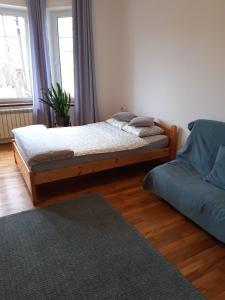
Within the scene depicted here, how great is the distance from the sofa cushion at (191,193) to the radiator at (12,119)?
273 cm

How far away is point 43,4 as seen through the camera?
399 cm

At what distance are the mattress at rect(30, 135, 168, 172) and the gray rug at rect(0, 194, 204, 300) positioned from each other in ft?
1.55

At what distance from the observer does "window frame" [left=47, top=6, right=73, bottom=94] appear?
4254 mm

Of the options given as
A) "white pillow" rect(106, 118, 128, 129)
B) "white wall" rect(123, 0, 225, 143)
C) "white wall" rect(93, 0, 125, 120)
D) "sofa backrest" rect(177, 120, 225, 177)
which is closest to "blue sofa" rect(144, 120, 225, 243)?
"sofa backrest" rect(177, 120, 225, 177)

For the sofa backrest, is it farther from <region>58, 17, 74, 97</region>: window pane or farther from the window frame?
the window frame

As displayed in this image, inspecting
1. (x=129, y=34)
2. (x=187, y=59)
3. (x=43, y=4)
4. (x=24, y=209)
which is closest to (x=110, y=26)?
(x=129, y=34)

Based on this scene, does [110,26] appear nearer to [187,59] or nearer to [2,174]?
[187,59]

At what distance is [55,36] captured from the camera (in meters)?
4.38

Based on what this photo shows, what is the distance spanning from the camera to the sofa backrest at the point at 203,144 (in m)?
2.47

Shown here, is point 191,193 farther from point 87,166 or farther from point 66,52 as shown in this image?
point 66,52

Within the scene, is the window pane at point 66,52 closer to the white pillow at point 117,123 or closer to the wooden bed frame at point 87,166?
the white pillow at point 117,123

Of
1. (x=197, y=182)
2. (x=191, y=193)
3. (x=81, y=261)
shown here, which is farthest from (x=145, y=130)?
(x=81, y=261)

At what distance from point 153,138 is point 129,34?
1933 mm

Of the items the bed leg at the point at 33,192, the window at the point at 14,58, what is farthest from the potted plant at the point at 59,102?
the bed leg at the point at 33,192
